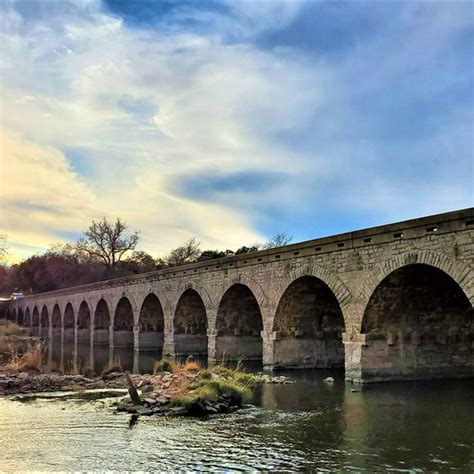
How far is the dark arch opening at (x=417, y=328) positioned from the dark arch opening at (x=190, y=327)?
14736 mm

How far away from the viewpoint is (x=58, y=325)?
5984 cm

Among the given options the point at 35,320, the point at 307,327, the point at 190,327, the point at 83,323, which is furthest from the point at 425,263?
the point at 35,320

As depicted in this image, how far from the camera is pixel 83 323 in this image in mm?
50781

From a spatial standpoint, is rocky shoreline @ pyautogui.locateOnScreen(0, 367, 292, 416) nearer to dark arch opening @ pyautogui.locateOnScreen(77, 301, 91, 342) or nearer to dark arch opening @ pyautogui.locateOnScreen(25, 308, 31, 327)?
dark arch opening @ pyautogui.locateOnScreen(77, 301, 91, 342)

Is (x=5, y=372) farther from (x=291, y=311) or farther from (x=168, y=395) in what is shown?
(x=291, y=311)

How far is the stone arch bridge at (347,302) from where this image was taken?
50.8 feet

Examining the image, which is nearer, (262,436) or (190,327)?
(262,436)

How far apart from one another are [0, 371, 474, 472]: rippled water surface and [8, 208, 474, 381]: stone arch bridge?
2578 millimetres

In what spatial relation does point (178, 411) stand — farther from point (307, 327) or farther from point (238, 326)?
point (238, 326)

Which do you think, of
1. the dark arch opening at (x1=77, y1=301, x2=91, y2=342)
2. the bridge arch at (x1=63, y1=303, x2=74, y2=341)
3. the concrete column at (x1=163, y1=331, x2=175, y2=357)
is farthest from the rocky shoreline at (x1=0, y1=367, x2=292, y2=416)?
the bridge arch at (x1=63, y1=303, x2=74, y2=341)

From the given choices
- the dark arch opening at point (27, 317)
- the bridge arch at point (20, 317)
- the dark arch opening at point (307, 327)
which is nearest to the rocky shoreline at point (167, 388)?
the dark arch opening at point (307, 327)

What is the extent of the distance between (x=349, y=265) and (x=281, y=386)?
4337mm

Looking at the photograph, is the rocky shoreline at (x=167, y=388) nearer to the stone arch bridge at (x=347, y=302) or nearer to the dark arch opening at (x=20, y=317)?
the stone arch bridge at (x=347, y=302)

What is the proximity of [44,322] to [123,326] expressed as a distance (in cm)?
2821
